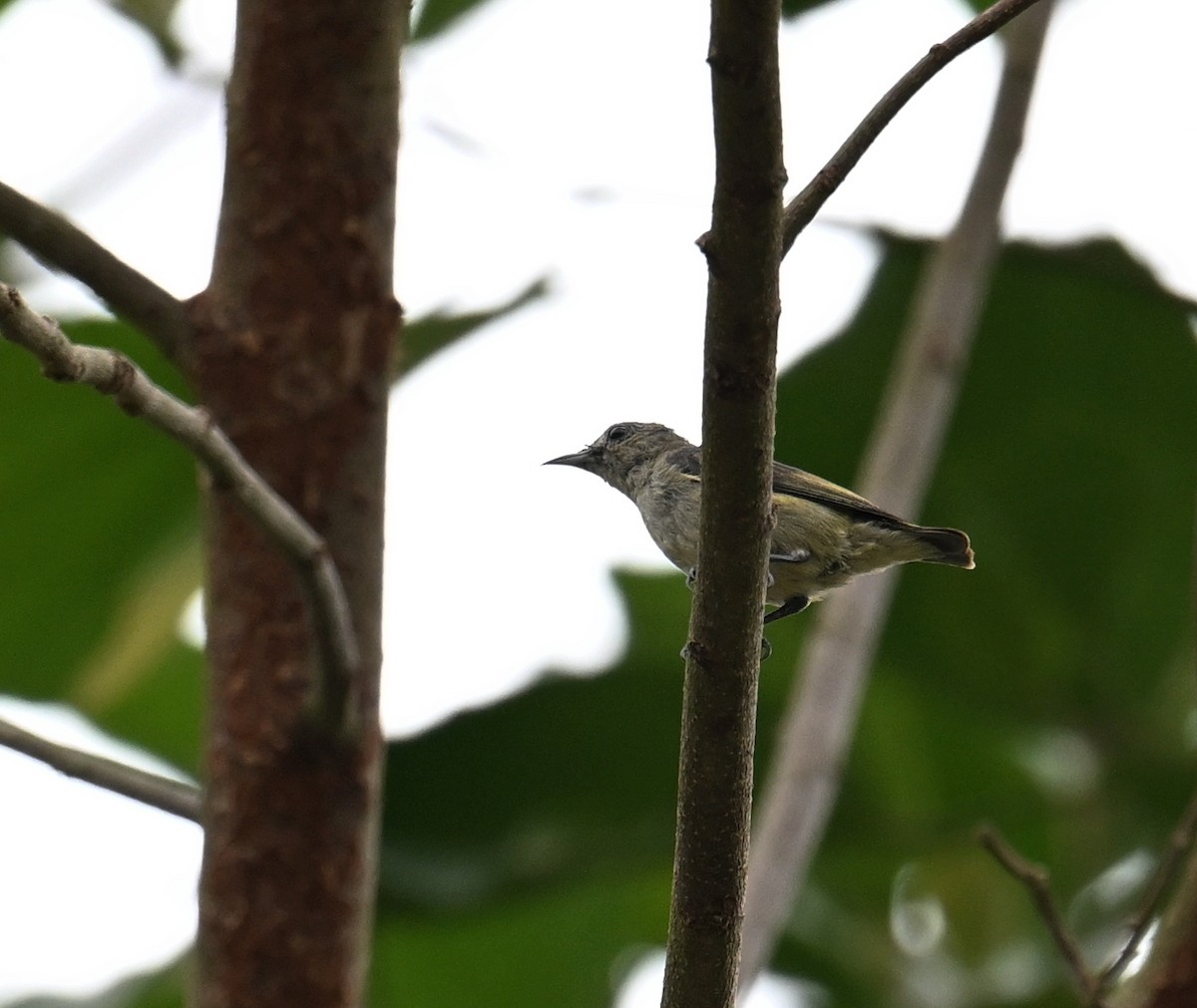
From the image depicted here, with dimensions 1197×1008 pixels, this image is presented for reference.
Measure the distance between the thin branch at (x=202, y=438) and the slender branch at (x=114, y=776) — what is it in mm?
513

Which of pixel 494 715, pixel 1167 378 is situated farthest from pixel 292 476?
pixel 1167 378

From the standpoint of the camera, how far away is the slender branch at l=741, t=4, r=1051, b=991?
3.82 metres

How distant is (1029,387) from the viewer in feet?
16.4

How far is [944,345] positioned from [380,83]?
1.94m

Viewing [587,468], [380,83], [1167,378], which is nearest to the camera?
[380,83]

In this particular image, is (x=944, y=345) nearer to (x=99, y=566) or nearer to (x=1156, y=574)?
(x=1156, y=574)

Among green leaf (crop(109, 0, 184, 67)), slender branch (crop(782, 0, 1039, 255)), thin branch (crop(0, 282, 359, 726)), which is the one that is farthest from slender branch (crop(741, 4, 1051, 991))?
green leaf (crop(109, 0, 184, 67))

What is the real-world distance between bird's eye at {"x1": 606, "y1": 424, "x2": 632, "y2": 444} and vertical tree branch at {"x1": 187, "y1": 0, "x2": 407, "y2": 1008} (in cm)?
325

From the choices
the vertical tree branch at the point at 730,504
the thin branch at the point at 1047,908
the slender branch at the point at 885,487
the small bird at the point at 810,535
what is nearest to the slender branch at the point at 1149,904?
the thin branch at the point at 1047,908

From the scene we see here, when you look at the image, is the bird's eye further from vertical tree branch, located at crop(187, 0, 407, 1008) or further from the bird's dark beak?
vertical tree branch, located at crop(187, 0, 407, 1008)

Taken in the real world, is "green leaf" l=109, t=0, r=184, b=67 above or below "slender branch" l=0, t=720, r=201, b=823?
above

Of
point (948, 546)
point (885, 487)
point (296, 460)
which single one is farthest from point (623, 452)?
point (296, 460)

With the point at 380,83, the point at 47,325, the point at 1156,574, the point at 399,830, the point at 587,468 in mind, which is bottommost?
the point at 399,830

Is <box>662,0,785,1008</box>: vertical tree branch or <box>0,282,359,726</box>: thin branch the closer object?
<box>662,0,785,1008</box>: vertical tree branch
